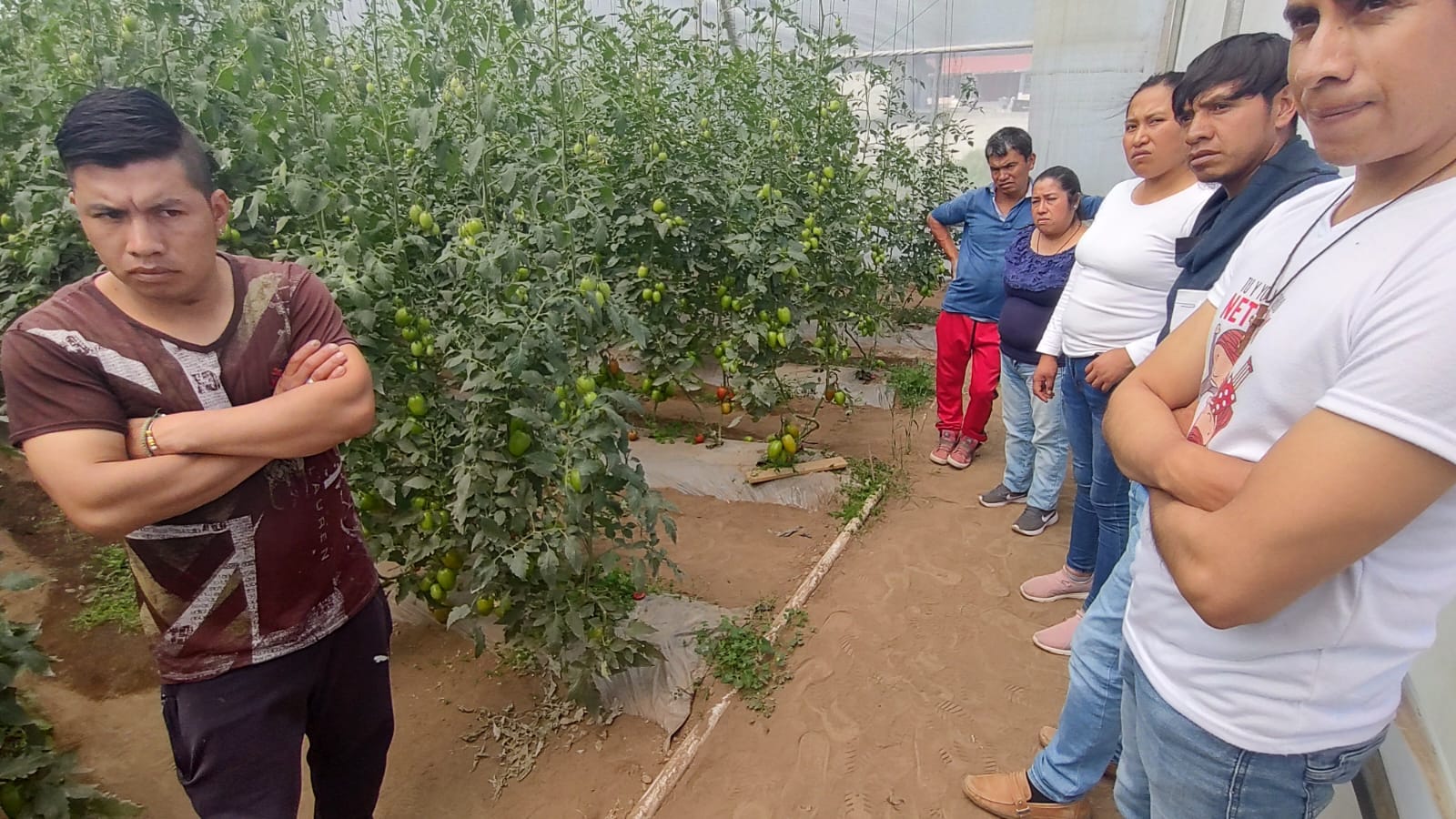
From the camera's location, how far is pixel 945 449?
398cm

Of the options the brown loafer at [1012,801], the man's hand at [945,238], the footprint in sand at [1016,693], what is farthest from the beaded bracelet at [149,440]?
the man's hand at [945,238]

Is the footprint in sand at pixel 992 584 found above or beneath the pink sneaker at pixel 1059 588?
beneath

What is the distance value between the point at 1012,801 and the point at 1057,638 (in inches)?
31.0

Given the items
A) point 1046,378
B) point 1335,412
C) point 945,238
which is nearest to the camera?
point 1335,412

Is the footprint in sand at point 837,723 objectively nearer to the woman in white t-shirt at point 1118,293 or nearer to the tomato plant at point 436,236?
the tomato plant at point 436,236

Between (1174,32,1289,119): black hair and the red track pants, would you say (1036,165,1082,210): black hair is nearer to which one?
the red track pants

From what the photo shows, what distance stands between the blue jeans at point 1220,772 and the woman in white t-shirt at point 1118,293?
1.18 metres

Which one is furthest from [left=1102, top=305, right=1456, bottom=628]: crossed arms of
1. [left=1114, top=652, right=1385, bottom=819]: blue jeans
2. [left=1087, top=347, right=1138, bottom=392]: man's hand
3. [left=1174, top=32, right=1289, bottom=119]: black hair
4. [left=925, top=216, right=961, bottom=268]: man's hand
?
[left=925, top=216, right=961, bottom=268]: man's hand

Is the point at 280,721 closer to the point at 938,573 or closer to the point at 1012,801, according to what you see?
the point at 1012,801

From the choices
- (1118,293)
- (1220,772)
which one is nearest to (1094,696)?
(1220,772)

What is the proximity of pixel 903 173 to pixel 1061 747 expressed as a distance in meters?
4.36

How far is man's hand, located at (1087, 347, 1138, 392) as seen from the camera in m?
2.02

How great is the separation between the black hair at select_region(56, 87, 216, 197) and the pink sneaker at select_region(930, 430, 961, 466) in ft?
11.1

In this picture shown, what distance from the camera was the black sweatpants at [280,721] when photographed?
133 centimetres
